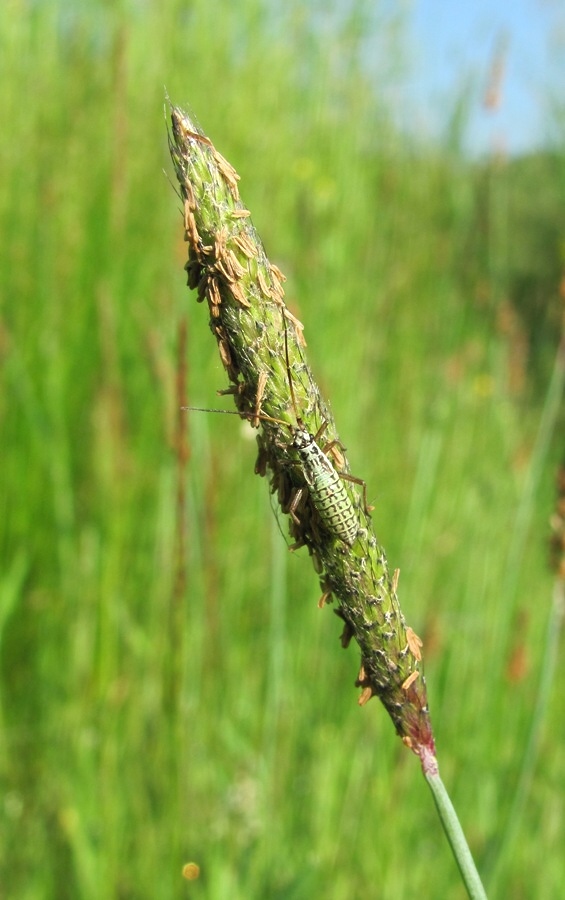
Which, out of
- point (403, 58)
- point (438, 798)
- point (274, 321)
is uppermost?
point (403, 58)

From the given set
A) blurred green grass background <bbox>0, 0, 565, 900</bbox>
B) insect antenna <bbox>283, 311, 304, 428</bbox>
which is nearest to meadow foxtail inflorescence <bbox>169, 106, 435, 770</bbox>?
insect antenna <bbox>283, 311, 304, 428</bbox>

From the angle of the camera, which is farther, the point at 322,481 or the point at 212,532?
the point at 212,532

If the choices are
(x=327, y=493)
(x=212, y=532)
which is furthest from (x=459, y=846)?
(x=212, y=532)

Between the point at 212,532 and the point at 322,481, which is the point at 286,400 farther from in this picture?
the point at 212,532

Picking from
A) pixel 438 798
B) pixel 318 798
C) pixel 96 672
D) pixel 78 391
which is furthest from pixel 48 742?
pixel 438 798

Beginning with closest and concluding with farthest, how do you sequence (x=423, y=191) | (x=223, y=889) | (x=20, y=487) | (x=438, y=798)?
(x=438, y=798)
(x=223, y=889)
(x=20, y=487)
(x=423, y=191)

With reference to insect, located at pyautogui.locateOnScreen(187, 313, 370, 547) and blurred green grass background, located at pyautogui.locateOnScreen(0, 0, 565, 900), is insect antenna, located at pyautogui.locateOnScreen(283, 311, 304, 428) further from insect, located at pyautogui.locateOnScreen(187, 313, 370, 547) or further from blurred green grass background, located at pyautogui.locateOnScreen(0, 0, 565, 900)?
blurred green grass background, located at pyautogui.locateOnScreen(0, 0, 565, 900)

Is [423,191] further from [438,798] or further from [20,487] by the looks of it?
[438,798]

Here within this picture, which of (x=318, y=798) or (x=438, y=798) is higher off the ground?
(x=438, y=798)

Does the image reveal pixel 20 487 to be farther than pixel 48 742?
Yes
